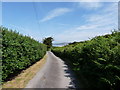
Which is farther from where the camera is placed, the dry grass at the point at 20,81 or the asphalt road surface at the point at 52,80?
the asphalt road surface at the point at 52,80

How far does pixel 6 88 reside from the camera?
636 cm

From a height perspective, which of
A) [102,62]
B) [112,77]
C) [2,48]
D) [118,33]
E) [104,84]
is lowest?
[104,84]

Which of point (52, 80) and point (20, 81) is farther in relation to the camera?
point (52, 80)

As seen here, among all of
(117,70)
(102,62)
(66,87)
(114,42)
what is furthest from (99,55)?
(66,87)

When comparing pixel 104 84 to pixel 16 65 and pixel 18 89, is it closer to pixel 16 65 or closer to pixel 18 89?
pixel 18 89

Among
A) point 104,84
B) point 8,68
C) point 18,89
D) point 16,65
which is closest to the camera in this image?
point 104,84

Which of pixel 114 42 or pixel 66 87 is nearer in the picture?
pixel 114 42

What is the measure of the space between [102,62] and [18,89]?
4.44 m

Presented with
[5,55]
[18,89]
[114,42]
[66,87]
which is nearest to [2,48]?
[5,55]

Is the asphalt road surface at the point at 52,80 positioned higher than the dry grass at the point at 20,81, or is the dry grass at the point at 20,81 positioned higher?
the dry grass at the point at 20,81

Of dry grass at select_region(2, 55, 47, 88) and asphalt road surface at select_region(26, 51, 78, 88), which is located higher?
dry grass at select_region(2, 55, 47, 88)

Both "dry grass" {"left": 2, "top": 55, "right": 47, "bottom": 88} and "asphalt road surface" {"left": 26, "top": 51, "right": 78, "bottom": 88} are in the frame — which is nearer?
"dry grass" {"left": 2, "top": 55, "right": 47, "bottom": 88}

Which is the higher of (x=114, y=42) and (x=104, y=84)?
(x=114, y=42)

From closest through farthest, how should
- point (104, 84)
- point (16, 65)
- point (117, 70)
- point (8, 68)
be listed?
point (117, 70), point (104, 84), point (8, 68), point (16, 65)
